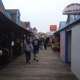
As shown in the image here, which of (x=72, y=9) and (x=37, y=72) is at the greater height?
(x=72, y=9)

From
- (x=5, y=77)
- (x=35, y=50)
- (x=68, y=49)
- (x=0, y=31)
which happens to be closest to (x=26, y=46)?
(x=35, y=50)

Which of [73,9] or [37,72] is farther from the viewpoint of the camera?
[73,9]

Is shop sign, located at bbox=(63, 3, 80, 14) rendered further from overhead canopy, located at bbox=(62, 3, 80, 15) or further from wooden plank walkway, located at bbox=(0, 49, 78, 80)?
wooden plank walkway, located at bbox=(0, 49, 78, 80)

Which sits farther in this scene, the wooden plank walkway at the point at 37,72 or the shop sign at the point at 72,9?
the shop sign at the point at 72,9

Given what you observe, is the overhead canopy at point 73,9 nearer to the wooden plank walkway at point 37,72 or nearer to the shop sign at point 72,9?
the shop sign at point 72,9

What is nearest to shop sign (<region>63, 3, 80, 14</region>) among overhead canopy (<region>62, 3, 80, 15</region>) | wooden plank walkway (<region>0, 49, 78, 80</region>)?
overhead canopy (<region>62, 3, 80, 15</region>)

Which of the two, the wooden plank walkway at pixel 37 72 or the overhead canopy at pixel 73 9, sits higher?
the overhead canopy at pixel 73 9

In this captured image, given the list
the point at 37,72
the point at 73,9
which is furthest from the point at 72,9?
the point at 37,72

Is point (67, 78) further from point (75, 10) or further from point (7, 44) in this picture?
point (75, 10)

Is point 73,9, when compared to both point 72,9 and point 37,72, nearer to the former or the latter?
point 72,9

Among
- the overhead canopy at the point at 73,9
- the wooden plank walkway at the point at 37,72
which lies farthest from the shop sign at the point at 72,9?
the wooden plank walkway at the point at 37,72

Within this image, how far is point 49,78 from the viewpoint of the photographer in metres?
6.49

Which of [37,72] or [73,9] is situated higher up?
[73,9]

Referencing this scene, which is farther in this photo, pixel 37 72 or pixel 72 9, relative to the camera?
pixel 72 9
